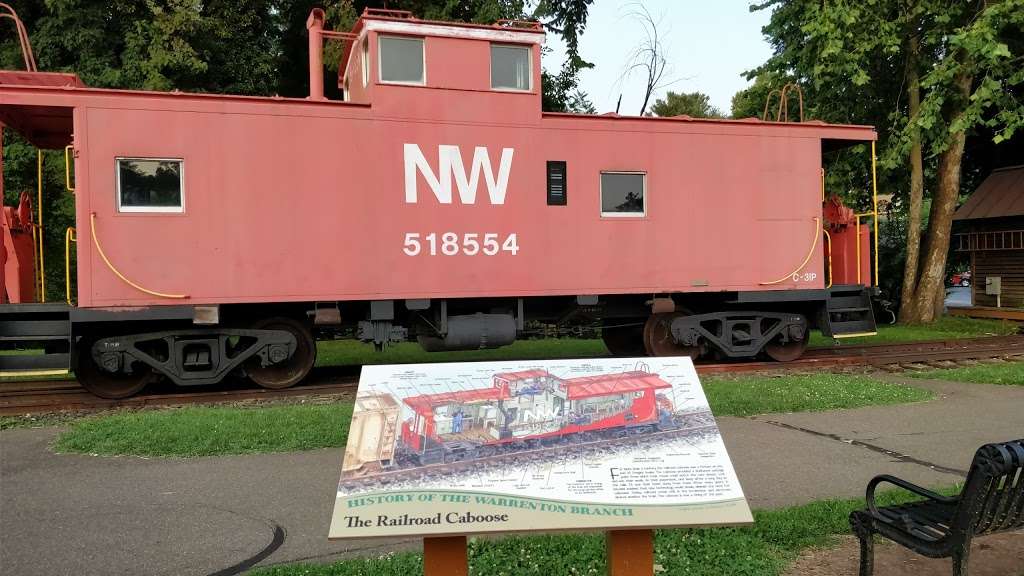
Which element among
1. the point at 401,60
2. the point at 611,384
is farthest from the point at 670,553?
the point at 401,60

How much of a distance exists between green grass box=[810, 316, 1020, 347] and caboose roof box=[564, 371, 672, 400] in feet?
38.4

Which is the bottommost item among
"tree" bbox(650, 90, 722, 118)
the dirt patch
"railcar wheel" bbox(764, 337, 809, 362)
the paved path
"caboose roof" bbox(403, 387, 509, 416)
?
the dirt patch

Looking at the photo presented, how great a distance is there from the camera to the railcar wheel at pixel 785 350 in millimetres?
11641

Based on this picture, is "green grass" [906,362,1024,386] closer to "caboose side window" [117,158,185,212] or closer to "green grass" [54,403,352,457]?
"green grass" [54,403,352,457]

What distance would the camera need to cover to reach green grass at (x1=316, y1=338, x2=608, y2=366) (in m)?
12.8

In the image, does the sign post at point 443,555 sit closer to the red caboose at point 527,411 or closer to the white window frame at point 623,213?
the red caboose at point 527,411

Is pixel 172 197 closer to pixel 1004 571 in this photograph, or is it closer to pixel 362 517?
pixel 362 517

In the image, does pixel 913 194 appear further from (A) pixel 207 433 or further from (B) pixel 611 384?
(B) pixel 611 384

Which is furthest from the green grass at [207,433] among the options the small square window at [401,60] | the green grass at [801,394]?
the small square window at [401,60]

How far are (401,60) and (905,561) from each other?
773 cm

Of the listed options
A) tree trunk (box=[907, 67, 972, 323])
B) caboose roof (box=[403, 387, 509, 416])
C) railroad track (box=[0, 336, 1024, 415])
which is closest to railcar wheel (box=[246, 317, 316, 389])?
railroad track (box=[0, 336, 1024, 415])

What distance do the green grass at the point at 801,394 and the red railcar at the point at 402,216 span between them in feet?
5.93

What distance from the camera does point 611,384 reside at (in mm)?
3318

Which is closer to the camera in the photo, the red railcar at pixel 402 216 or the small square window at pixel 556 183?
the red railcar at pixel 402 216
